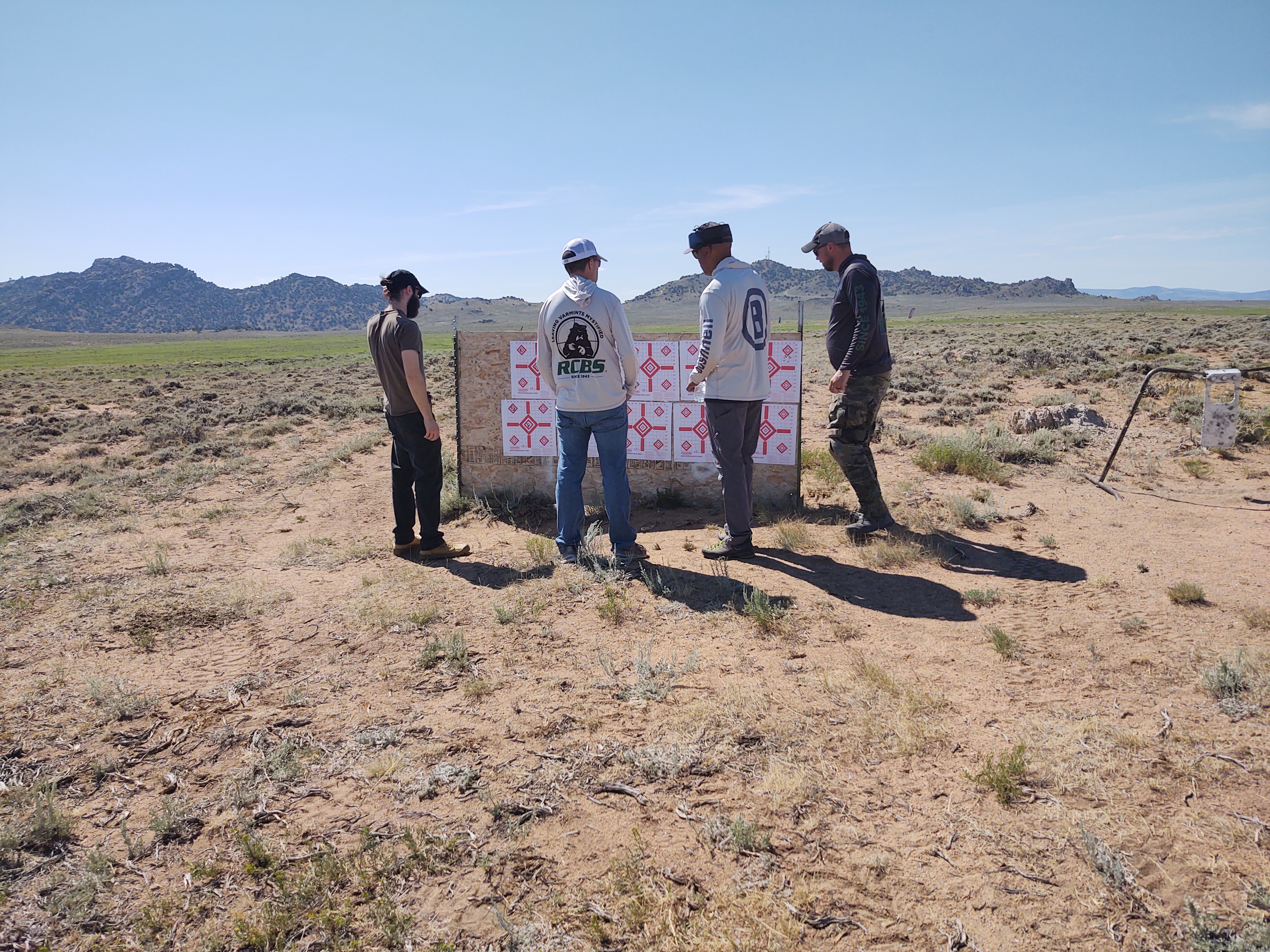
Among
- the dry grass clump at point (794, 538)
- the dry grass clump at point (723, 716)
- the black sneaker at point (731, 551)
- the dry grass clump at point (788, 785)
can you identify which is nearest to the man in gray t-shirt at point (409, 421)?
the black sneaker at point (731, 551)

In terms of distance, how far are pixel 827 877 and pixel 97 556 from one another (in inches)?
273

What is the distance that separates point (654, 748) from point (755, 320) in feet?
10.4

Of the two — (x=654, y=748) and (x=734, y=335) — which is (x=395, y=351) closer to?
(x=734, y=335)

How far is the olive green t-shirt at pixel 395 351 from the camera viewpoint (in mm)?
5633

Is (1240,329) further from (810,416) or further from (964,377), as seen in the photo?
(810,416)

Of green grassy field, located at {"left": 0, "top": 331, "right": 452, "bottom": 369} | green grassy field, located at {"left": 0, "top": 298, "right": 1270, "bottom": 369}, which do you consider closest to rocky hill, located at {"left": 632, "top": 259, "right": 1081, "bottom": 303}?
green grassy field, located at {"left": 0, "top": 298, "right": 1270, "bottom": 369}

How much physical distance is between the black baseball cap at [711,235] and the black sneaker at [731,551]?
2.20 metres

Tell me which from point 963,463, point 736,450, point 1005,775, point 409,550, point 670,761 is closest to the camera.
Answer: point 1005,775

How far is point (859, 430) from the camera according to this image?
5863mm

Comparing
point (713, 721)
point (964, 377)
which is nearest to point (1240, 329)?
point (964, 377)

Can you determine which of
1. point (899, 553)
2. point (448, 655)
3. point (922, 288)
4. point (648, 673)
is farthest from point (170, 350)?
point (922, 288)

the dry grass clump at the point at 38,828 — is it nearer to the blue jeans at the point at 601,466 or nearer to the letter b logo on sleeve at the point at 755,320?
the blue jeans at the point at 601,466

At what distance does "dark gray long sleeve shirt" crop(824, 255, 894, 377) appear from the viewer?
5625mm

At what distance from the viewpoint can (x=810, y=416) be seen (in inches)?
543
